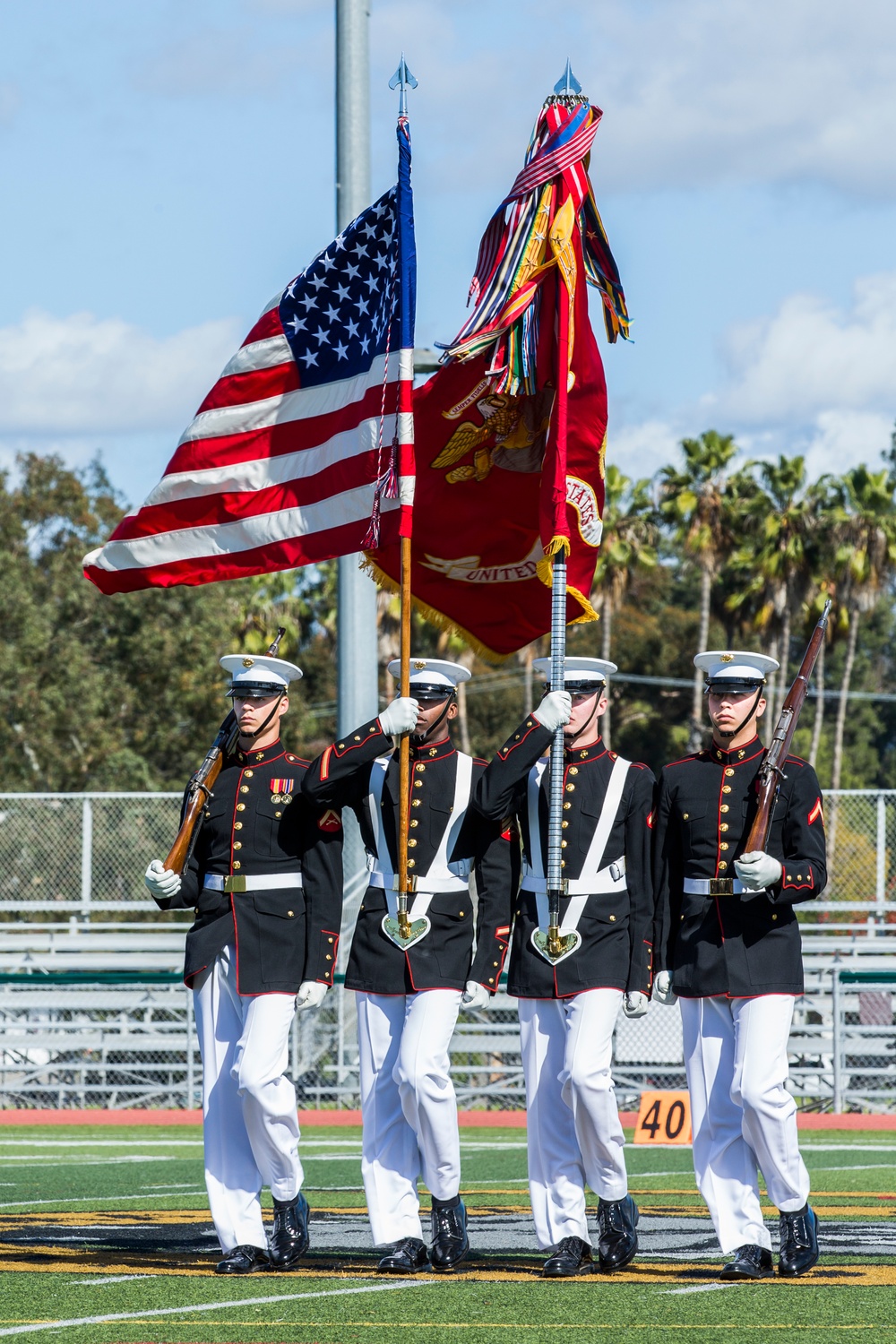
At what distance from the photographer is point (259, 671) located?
25.8ft

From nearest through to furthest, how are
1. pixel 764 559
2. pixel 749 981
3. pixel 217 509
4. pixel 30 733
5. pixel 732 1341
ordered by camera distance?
pixel 732 1341 → pixel 749 981 → pixel 217 509 → pixel 30 733 → pixel 764 559

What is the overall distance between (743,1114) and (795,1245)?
0.49m

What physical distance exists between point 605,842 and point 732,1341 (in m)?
2.18

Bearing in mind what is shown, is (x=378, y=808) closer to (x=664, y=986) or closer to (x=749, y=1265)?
(x=664, y=986)

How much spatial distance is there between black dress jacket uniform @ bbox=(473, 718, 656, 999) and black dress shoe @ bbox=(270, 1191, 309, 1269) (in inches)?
45.3

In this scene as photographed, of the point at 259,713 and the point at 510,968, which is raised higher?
the point at 259,713

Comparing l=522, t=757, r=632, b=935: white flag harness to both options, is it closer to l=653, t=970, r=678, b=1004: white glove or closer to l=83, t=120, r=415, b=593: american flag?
l=653, t=970, r=678, b=1004: white glove

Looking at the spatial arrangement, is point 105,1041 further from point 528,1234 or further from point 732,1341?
point 732,1341

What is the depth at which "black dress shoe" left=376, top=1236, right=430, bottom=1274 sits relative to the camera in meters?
7.25

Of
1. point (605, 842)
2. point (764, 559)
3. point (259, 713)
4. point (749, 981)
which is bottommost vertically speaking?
point (749, 981)

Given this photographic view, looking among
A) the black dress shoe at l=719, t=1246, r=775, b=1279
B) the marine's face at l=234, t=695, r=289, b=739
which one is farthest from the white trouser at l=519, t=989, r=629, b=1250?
the marine's face at l=234, t=695, r=289, b=739

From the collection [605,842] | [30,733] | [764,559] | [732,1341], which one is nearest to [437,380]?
[605,842]

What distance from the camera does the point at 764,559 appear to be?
41281 millimetres

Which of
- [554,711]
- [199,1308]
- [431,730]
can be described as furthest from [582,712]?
[199,1308]
